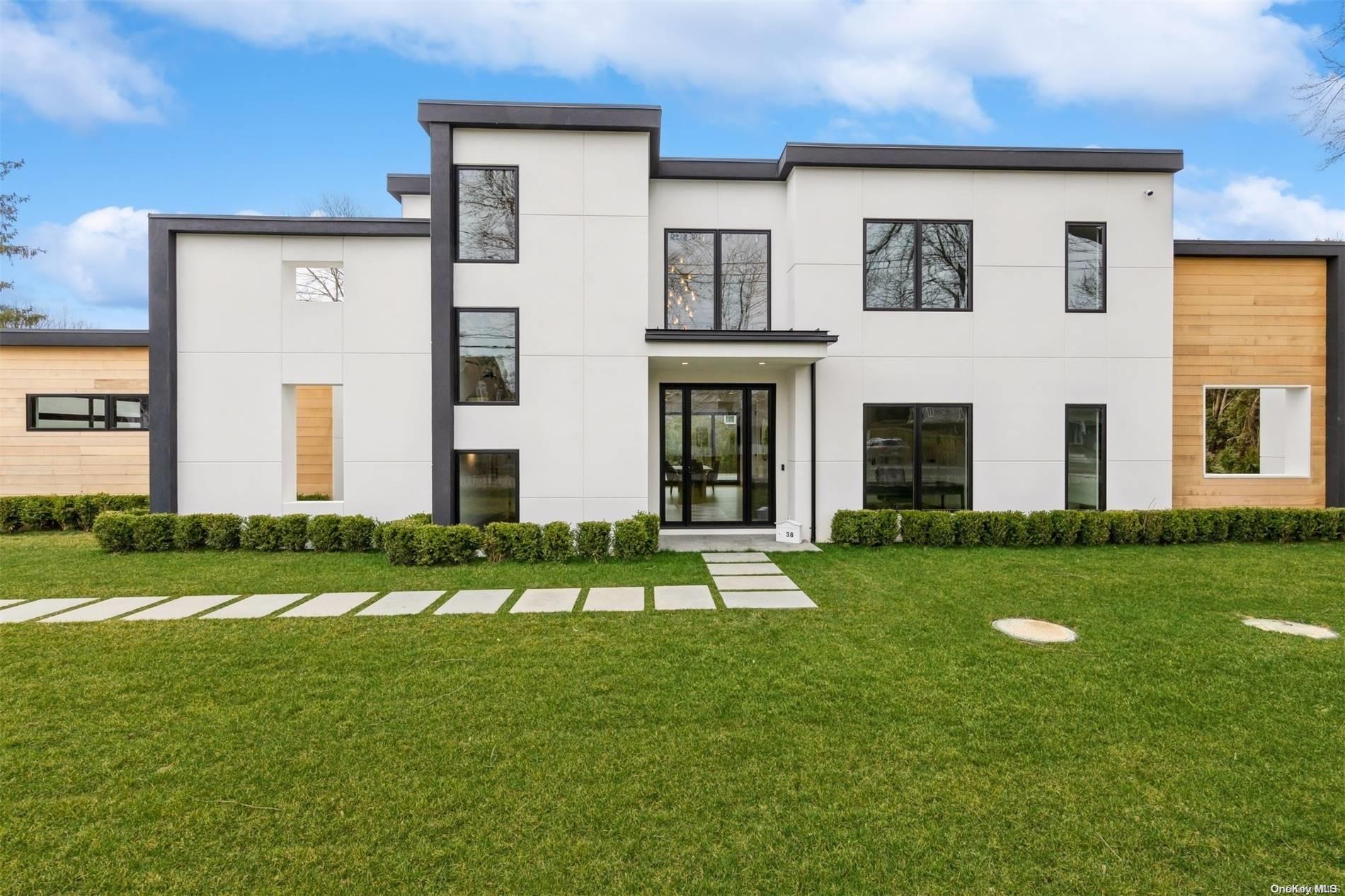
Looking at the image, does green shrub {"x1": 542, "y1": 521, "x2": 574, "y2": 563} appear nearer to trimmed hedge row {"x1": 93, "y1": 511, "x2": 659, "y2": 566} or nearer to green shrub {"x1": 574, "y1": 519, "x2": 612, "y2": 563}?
trimmed hedge row {"x1": 93, "y1": 511, "x2": 659, "y2": 566}

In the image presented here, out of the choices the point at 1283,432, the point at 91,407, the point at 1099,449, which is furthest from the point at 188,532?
the point at 1283,432

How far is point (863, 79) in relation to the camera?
16.4 m

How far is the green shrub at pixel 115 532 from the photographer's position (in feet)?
25.9

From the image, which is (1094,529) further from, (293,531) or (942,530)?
(293,531)

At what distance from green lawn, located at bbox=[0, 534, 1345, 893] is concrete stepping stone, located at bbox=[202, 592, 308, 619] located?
21cm

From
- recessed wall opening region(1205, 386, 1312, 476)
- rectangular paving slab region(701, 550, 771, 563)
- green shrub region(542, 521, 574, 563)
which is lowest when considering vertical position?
rectangular paving slab region(701, 550, 771, 563)

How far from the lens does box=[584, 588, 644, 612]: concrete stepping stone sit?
534 cm

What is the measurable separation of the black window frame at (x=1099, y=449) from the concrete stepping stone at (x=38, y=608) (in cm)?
1250

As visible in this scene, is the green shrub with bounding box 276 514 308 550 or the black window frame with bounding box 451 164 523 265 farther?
the black window frame with bounding box 451 164 523 265

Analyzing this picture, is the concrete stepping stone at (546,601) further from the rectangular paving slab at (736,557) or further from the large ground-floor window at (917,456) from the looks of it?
the large ground-floor window at (917,456)

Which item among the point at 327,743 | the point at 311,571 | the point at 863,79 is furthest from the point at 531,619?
the point at 863,79

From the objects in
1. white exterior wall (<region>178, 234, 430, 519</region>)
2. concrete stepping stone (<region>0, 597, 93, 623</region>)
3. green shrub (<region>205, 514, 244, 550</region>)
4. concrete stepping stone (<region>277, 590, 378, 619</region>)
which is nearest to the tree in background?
white exterior wall (<region>178, 234, 430, 519</region>)

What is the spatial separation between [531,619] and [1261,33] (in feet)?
54.6

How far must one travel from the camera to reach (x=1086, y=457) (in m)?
9.14
